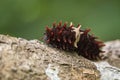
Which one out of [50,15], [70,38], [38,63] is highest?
[50,15]

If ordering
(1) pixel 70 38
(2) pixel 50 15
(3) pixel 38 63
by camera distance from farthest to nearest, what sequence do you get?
(2) pixel 50 15 < (1) pixel 70 38 < (3) pixel 38 63

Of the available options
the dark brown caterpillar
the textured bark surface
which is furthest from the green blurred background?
the textured bark surface

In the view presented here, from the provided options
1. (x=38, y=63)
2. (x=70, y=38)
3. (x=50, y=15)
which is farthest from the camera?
(x=50, y=15)

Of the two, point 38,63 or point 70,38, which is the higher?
point 70,38

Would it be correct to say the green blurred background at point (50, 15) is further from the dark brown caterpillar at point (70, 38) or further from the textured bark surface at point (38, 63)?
the textured bark surface at point (38, 63)

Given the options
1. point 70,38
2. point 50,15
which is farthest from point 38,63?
point 50,15

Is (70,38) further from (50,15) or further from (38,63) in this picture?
(50,15)

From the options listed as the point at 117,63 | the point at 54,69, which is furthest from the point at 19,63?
the point at 117,63

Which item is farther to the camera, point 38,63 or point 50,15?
point 50,15
